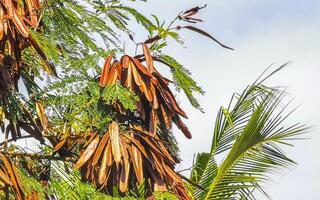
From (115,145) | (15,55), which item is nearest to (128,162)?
(115,145)

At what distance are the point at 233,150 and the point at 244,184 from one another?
26 centimetres

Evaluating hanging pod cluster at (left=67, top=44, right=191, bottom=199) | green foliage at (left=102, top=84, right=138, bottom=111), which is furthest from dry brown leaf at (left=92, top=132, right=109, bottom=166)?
green foliage at (left=102, top=84, right=138, bottom=111)

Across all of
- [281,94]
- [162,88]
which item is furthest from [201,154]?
[162,88]

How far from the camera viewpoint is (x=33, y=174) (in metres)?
2.92

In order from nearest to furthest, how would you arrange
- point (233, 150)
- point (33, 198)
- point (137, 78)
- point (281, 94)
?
point (33, 198)
point (137, 78)
point (281, 94)
point (233, 150)

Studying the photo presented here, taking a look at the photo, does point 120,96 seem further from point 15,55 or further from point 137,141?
point 15,55

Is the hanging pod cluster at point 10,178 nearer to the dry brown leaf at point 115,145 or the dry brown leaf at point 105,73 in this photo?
the dry brown leaf at point 115,145

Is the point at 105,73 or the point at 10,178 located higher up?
the point at 105,73

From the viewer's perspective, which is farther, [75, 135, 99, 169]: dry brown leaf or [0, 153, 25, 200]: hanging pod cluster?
[75, 135, 99, 169]: dry brown leaf

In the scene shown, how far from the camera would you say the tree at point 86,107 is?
2588 millimetres

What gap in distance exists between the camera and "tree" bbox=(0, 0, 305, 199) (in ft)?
8.49

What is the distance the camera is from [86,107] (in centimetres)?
267

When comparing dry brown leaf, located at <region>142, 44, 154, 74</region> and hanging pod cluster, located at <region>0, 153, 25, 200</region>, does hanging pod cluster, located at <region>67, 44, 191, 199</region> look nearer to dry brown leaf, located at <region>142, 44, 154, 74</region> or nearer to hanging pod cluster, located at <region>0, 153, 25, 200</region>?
dry brown leaf, located at <region>142, 44, 154, 74</region>

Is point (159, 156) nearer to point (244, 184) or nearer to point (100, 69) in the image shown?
point (100, 69)
